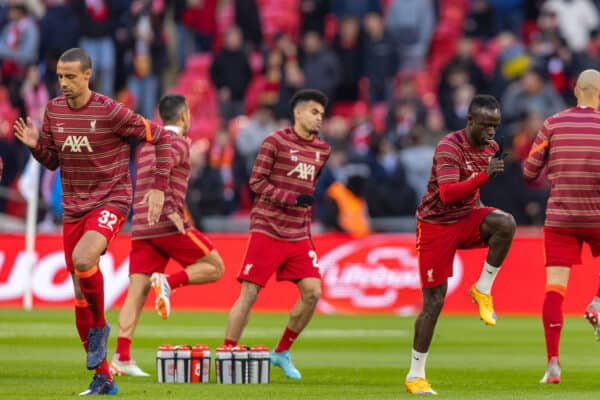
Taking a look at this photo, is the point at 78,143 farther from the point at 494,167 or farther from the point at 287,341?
the point at 287,341

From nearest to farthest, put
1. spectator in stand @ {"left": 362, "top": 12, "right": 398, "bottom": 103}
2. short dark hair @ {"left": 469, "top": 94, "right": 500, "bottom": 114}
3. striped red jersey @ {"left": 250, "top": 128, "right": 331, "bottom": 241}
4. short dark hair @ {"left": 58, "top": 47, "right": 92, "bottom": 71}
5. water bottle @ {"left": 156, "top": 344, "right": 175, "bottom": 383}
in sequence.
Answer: short dark hair @ {"left": 58, "top": 47, "right": 92, "bottom": 71}
short dark hair @ {"left": 469, "top": 94, "right": 500, "bottom": 114}
water bottle @ {"left": 156, "top": 344, "right": 175, "bottom": 383}
striped red jersey @ {"left": 250, "top": 128, "right": 331, "bottom": 241}
spectator in stand @ {"left": 362, "top": 12, "right": 398, "bottom": 103}

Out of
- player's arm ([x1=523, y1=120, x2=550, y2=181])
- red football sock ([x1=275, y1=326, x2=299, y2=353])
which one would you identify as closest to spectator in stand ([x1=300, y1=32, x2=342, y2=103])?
red football sock ([x1=275, y1=326, x2=299, y2=353])

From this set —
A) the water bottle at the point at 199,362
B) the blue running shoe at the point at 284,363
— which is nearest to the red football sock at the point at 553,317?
the blue running shoe at the point at 284,363

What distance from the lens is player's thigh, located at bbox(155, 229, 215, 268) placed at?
53.4 ft

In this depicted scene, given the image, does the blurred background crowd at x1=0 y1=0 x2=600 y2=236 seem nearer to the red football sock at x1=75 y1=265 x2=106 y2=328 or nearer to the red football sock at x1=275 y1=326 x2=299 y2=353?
the red football sock at x1=275 y1=326 x2=299 y2=353

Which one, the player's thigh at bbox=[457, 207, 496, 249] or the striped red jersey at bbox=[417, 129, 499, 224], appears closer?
the striped red jersey at bbox=[417, 129, 499, 224]

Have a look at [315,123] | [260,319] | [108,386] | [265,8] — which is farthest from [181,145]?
[265,8]

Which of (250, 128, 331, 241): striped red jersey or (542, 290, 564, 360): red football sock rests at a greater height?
(250, 128, 331, 241): striped red jersey

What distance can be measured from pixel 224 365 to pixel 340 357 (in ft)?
12.8

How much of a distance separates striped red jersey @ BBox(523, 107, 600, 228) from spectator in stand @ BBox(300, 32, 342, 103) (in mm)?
16060

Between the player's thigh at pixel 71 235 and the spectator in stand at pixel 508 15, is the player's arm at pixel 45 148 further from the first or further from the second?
the spectator in stand at pixel 508 15

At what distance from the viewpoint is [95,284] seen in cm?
1292

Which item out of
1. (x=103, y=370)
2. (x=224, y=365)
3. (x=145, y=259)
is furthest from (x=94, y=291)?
(x=145, y=259)

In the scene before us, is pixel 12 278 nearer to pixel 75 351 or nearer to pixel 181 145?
pixel 75 351
